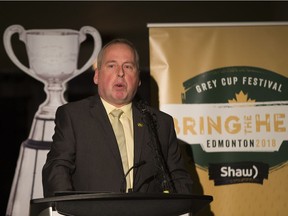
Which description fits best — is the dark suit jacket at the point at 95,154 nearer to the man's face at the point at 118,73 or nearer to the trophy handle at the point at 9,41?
the man's face at the point at 118,73

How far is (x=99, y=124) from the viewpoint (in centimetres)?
237

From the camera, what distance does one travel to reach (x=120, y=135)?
241 cm

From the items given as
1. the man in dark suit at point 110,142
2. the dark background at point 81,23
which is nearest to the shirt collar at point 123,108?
the man in dark suit at point 110,142

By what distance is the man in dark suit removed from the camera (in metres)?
2.22

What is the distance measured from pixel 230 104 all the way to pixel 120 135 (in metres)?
1.37

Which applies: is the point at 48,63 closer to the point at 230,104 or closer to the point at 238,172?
the point at 230,104

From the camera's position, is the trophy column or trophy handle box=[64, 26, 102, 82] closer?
the trophy column

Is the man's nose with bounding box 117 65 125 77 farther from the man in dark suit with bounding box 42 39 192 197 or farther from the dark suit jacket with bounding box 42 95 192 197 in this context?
the dark suit jacket with bounding box 42 95 192 197

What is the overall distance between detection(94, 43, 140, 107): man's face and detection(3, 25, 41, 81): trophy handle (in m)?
1.20

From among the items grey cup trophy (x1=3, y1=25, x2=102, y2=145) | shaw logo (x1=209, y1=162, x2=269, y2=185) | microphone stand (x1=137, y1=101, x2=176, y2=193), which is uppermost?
grey cup trophy (x1=3, y1=25, x2=102, y2=145)

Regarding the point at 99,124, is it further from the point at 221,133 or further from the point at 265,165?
the point at 265,165

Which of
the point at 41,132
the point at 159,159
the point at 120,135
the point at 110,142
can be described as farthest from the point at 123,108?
the point at 41,132

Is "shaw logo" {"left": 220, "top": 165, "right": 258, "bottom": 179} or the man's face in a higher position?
the man's face

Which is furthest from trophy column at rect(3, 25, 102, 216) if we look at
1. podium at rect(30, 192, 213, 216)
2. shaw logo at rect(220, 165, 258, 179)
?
podium at rect(30, 192, 213, 216)
